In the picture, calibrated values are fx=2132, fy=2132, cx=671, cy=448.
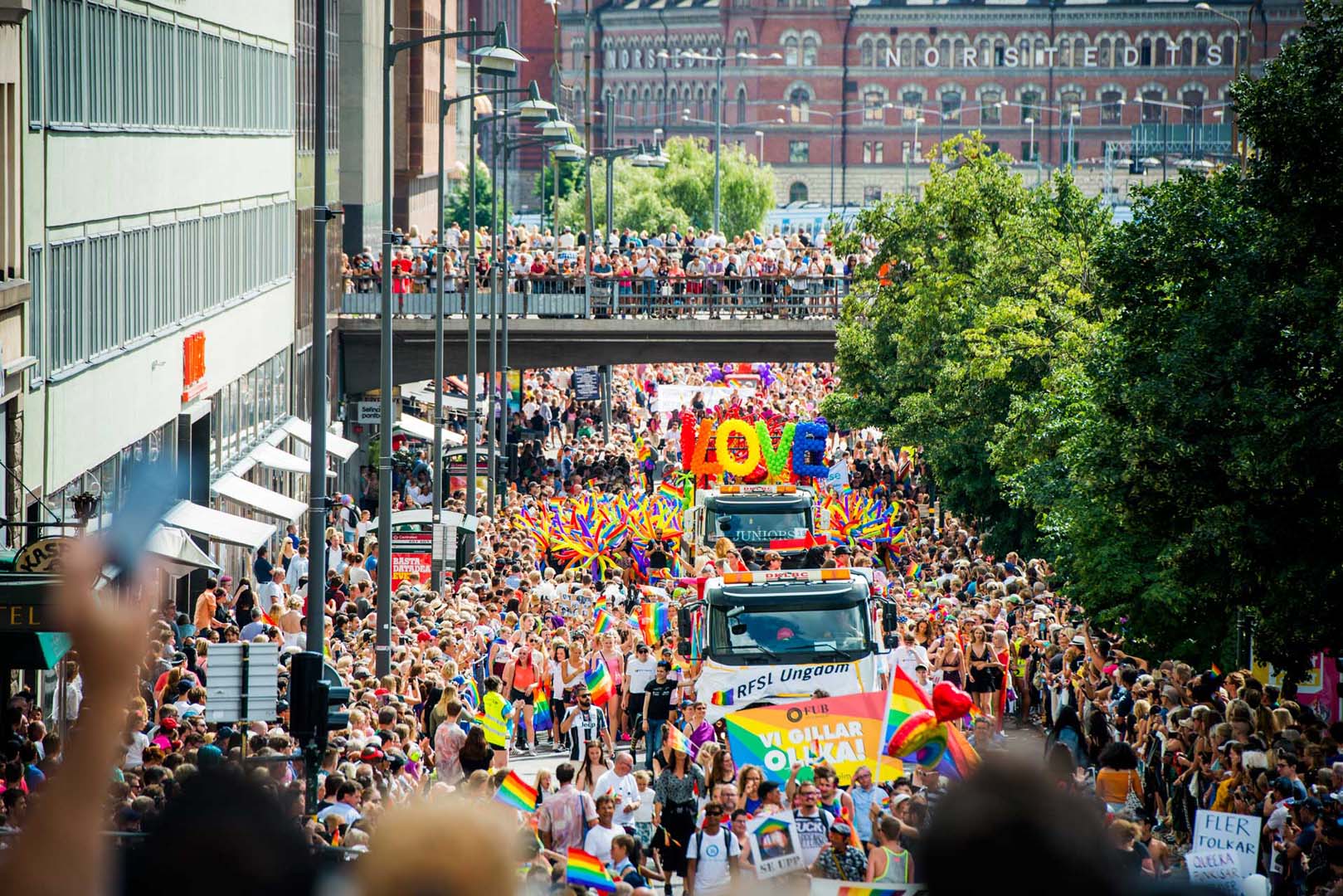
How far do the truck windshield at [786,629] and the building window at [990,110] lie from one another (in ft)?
473

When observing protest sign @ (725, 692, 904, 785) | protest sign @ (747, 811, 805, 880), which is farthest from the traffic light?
protest sign @ (725, 692, 904, 785)

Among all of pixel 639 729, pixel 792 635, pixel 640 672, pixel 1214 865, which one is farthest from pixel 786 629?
pixel 1214 865

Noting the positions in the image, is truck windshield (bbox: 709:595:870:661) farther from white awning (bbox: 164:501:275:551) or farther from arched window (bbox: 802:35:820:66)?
arched window (bbox: 802:35:820:66)

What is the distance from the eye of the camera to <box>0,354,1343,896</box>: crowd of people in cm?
1317

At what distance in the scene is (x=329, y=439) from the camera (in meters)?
42.0

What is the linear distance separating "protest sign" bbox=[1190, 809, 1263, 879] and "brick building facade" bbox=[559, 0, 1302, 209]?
466 feet

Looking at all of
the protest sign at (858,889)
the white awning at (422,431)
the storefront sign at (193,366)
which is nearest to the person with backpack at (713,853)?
the protest sign at (858,889)

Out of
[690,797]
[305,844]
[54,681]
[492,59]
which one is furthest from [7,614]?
[492,59]

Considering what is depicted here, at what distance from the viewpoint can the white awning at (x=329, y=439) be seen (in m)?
40.1

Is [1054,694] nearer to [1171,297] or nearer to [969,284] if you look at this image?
[1171,297]

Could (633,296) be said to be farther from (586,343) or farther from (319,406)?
(319,406)

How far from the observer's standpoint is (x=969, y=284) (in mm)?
39250

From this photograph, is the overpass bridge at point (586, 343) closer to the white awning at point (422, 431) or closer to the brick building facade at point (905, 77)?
the white awning at point (422, 431)

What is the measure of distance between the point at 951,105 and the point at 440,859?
6536 inches
